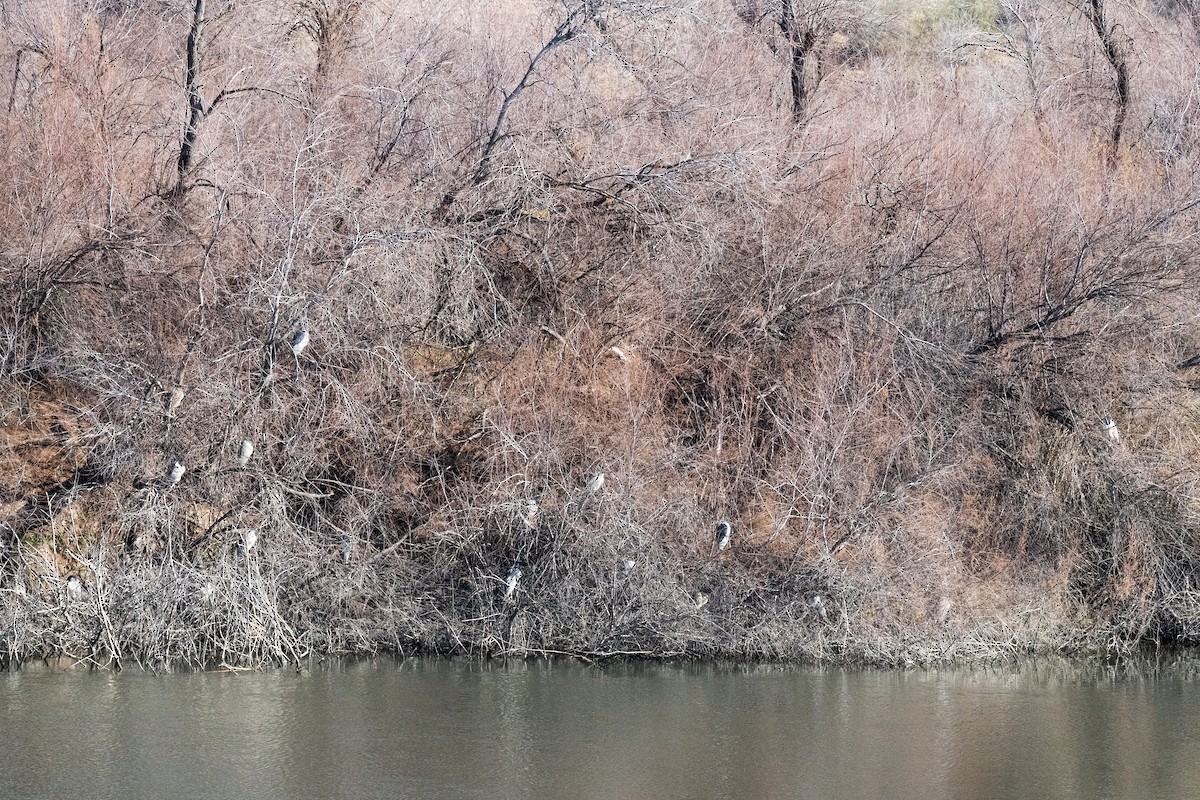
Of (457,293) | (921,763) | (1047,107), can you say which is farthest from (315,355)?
(1047,107)

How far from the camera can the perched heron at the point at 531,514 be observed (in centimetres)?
1215

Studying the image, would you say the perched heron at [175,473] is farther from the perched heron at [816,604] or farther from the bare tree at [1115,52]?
the bare tree at [1115,52]

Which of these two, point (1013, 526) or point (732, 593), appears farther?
point (1013, 526)

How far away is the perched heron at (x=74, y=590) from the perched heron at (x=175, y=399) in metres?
1.60

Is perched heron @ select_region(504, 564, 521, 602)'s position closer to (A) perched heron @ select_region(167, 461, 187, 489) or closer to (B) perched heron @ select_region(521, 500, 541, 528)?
(B) perched heron @ select_region(521, 500, 541, 528)

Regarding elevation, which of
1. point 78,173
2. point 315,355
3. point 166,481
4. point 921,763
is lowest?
point 921,763

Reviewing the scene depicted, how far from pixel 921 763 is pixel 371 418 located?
5974 millimetres

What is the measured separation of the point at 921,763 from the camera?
31.9 ft

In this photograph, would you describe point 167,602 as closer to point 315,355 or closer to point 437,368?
point 315,355

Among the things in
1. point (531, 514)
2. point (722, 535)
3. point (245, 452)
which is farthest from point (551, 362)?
point (245, 452)

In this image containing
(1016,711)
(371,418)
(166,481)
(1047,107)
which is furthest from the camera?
(1047,107)

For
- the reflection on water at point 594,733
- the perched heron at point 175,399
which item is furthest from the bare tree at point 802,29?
the perched heron at point 175,399

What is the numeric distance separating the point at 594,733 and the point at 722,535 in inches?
105

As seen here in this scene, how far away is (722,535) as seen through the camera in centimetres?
1228
